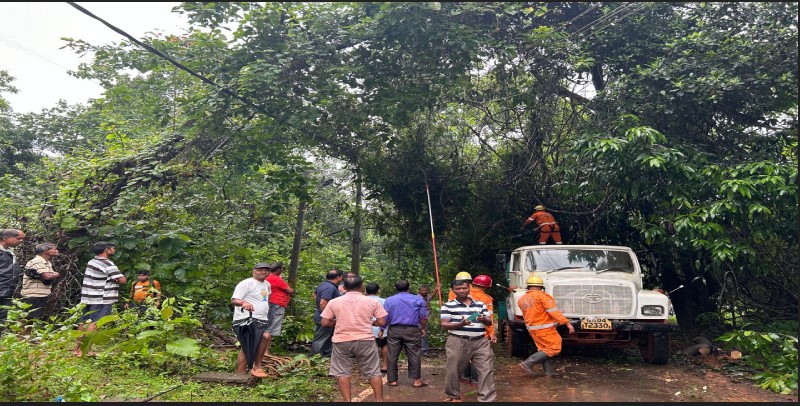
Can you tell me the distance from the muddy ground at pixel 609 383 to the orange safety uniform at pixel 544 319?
1.67ft

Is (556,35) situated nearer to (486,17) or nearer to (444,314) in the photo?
(486,17)

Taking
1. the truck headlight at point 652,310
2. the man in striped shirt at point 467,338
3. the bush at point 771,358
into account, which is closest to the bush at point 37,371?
the man in striped shirt at point 467,338

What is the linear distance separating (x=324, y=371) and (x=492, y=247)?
25.6ft

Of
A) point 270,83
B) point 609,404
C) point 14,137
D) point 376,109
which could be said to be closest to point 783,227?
point 609,404

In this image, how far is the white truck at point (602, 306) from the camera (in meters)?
8.43

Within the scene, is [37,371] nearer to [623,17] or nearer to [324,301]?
[324,301]

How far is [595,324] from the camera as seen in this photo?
27.3ft

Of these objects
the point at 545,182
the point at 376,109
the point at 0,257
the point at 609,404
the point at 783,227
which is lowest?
the point at 609,404

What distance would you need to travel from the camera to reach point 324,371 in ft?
26.5

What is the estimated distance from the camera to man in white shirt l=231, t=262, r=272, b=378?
695cm

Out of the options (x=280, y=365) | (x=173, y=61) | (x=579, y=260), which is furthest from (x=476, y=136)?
(x=280, y=365)

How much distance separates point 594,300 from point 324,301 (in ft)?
13.3

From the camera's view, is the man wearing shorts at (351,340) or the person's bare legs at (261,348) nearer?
the man wearing shorts at (351,340)

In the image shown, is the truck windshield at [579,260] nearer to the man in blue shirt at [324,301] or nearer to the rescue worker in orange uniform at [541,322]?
the rescue worker in orange uniform at [541,322]
